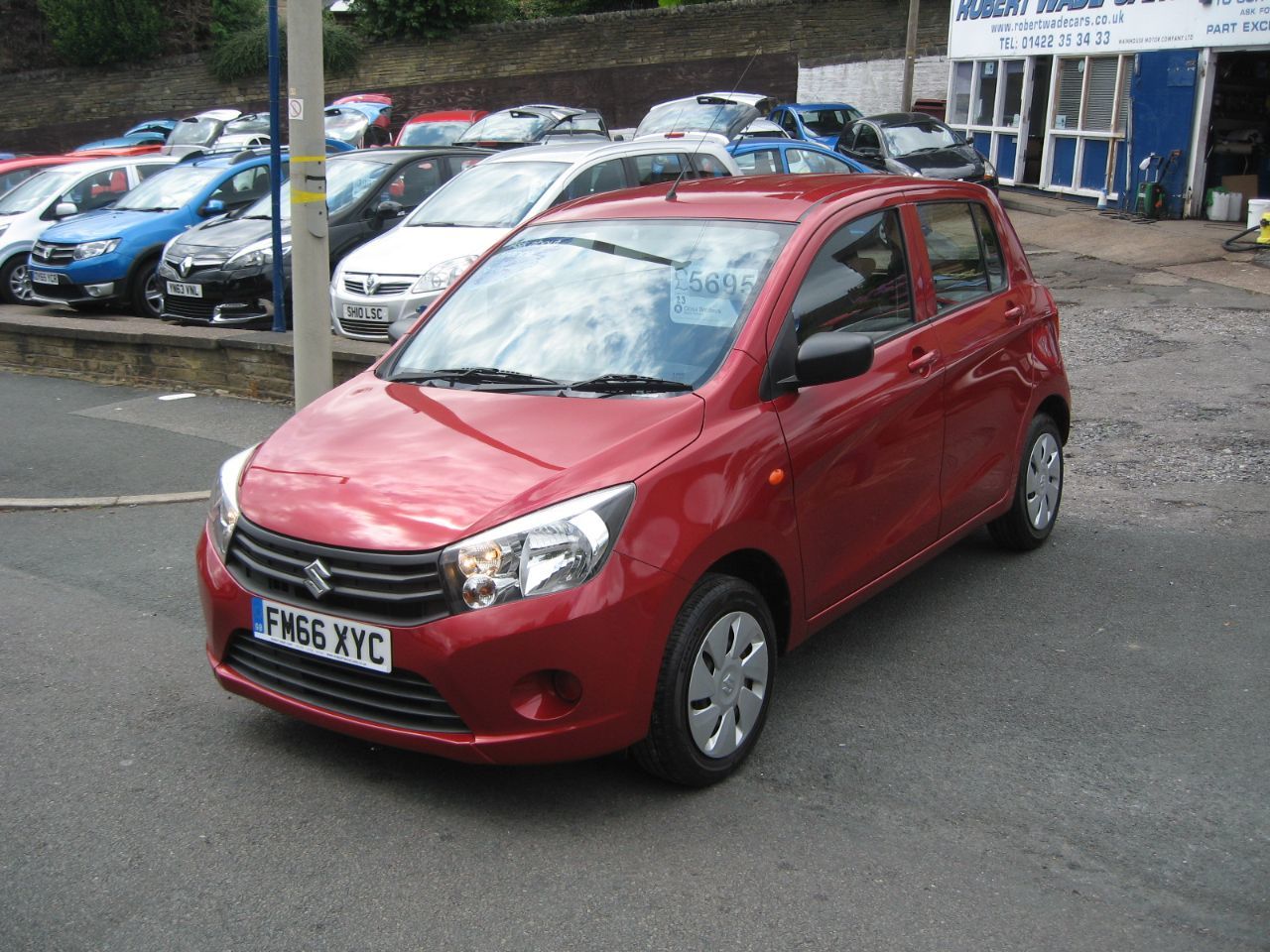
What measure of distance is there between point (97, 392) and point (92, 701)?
6.51 metres

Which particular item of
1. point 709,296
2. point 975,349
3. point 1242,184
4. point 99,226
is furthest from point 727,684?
point 1242,184

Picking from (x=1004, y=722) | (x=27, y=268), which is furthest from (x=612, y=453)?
(x=27, y=268)

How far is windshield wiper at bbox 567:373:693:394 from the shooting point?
13.9 ft

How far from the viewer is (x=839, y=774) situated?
13.5 feet

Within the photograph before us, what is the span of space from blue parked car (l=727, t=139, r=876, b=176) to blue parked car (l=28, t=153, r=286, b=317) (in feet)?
18.1

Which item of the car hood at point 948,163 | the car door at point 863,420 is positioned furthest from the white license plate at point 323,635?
the car hood at point 948,163

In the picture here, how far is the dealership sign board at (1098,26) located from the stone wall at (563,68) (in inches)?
370

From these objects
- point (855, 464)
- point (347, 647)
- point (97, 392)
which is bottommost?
point (97, 392)

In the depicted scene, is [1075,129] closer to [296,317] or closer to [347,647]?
[296,317]

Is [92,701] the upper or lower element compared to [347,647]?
lower

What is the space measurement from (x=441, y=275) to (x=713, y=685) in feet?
22.1

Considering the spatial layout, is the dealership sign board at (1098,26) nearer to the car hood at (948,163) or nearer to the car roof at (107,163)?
the car hood at (948,163)

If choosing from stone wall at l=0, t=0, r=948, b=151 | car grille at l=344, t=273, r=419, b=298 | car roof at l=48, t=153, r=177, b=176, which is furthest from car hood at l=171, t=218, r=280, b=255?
stone wall at l=0, t=0, r=948, b=151

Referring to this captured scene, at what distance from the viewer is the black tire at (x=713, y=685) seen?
3.79m
